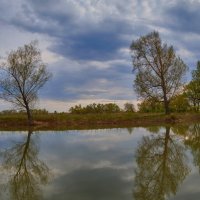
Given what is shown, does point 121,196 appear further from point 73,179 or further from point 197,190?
point 73,179

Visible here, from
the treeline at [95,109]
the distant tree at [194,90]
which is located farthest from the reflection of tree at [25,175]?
the distant tree at [194,90]

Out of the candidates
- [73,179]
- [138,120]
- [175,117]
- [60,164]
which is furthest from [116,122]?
[73,179]

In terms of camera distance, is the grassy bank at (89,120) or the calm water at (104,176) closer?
the calm water at (104,176)

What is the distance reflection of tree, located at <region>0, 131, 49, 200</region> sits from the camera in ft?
27.7

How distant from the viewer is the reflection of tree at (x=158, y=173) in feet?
26.5

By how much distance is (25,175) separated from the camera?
36.4ft

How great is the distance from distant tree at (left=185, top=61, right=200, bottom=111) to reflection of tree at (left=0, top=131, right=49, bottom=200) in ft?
203

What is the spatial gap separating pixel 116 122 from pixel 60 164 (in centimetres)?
3194

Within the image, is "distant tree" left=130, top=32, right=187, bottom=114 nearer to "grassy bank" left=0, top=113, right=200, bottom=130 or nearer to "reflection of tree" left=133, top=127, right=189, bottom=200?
"grassy bank" left=0, top=113, right=200, bottom=130

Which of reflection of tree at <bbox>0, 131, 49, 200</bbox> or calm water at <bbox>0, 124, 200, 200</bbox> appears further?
reflection of tree at <bbox>0, 131, 49, 200</bbox>

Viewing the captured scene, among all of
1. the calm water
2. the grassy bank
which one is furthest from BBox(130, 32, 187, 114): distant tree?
the calm water

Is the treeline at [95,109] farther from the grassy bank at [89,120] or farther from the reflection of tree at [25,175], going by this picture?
the reflection of tree at [25,175]

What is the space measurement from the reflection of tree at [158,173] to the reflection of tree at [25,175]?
2378 millimetres

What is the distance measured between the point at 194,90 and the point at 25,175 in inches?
2627
